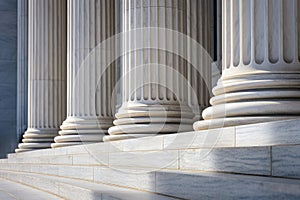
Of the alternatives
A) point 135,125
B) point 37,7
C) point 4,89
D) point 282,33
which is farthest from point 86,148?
point 4,89

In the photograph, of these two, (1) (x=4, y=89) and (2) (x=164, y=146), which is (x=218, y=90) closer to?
(2) (x=164, y=146)

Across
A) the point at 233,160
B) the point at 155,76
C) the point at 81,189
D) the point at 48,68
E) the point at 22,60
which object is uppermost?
the point at 22,60

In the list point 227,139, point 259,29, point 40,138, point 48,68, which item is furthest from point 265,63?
point 40,138

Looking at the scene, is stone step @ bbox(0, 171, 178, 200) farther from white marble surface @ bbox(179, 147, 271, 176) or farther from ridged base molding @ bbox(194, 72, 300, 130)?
ridged base molding @ bbox(194, 72, 300, 130)

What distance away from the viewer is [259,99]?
74.0ft

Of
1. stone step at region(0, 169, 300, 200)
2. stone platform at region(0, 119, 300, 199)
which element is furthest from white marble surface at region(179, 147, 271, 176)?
stone step at region(0, 169, 300, 200)

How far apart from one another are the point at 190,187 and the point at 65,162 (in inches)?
1167

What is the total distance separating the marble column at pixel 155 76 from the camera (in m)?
36.6

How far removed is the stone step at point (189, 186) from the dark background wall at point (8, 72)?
7940 centimetres

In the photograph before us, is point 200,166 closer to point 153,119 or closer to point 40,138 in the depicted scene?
point 153,119

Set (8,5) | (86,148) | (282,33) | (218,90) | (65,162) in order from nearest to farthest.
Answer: (282,33)
(218,90)
(86,148)
(65,162)
(8,5)

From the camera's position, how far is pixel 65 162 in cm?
4756

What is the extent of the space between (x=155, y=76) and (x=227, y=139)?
1500 centimetres

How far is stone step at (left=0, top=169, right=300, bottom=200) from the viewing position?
45.5 ft
